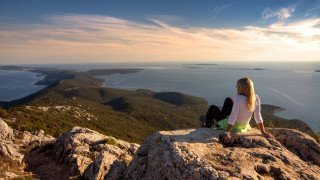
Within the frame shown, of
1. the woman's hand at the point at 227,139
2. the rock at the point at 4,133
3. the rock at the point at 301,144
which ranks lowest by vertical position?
the rock at the point at 4,133

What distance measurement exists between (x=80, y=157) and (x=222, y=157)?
35.3ft

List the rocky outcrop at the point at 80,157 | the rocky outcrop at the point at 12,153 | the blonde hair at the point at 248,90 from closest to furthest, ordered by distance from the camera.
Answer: the blonde hair at the point at 248,90 → the rocky outcrop at the point at 80,157 → the rocky outcrop at the point at 12,153

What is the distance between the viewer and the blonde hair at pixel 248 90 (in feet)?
32.1

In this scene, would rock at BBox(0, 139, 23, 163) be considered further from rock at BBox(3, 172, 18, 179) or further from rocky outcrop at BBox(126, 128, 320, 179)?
rocky outcrop at BBox(126, 128, 320, 179)

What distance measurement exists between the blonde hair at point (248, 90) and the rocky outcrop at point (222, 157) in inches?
50.1

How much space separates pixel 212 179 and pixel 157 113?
180 m

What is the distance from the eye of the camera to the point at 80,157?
53.9ft

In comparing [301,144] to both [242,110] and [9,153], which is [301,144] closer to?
[242,110]

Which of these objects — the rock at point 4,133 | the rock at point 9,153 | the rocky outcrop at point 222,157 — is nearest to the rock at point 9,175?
the rock at point 9,153

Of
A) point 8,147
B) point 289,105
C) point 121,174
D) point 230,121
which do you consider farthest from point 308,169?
point 289,105

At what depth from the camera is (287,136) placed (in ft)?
35.5

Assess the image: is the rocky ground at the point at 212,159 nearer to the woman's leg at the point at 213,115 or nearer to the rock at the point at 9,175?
the rock at the point at 9,175

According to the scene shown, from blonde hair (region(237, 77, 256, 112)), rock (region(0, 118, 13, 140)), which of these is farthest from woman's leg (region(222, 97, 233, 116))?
rock (region(0, 118, 13, 140))

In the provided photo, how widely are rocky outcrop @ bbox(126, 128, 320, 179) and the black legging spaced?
3.68ft
